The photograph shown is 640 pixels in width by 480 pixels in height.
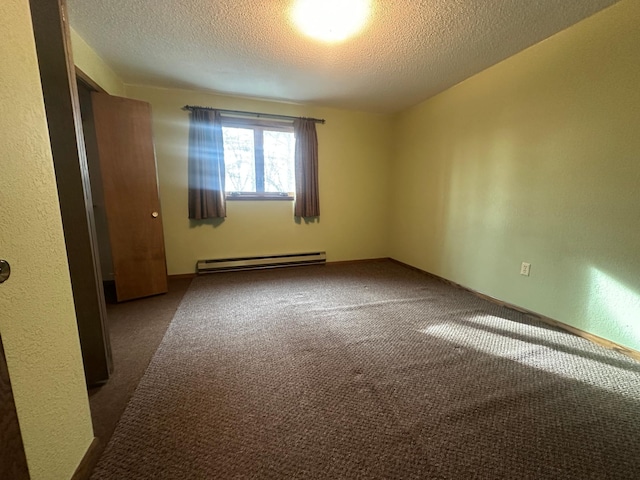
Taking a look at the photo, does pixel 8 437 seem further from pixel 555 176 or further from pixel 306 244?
pixel 306 244

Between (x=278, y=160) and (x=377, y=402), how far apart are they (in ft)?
10.2

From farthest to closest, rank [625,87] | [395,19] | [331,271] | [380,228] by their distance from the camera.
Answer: [380,228], [331,271], [395,19], [625,87]

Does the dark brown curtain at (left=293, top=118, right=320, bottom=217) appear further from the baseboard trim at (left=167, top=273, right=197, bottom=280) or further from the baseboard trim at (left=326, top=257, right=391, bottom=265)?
the baseboard trim at (left=167, top=273, right=197, bottom=280)

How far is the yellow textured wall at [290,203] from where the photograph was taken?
3137 millimetres

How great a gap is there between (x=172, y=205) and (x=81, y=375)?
2620 millimetres

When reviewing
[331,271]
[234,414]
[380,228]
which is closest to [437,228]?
[380,228]

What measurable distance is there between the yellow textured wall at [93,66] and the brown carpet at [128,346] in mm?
2060

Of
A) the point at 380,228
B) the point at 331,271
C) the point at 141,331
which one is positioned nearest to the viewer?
the point at 141,331

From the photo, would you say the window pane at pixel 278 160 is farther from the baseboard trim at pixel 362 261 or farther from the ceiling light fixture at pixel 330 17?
the ceiling light fixture at pixel 330 17

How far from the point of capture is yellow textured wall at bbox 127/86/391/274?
10.3 feet

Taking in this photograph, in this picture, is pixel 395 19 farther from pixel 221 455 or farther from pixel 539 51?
pixel 221 455

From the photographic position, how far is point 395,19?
1.80 metres

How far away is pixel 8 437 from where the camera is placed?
60 centimetres

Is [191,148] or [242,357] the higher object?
[191,148]
